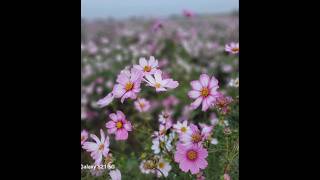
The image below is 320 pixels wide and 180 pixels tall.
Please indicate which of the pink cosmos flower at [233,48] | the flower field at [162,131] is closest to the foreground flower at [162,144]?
the flower field at [162,131]

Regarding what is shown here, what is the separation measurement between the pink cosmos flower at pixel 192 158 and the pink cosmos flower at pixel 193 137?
0.02 meters

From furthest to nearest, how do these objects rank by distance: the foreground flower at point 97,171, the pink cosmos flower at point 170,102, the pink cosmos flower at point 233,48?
the pink cosmos flower at point 170,102 < the pink cosmos flower at point 233,48 < the foreground flower at point 97,171

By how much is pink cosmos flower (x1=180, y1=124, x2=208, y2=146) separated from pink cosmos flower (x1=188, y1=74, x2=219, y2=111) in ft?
0.21

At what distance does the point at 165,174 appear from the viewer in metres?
1.61

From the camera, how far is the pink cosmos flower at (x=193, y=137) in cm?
146

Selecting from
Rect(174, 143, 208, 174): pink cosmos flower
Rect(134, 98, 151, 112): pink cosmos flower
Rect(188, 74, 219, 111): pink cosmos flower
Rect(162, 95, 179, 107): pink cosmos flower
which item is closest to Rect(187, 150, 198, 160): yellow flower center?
Rect(174, 143, 208, 174): pink cosmos flower

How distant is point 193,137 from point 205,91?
0.14 metres

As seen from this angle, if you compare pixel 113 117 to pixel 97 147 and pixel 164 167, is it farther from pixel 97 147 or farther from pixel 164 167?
pixel 164 167

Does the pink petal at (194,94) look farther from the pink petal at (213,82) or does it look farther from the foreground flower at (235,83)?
the foreground flower at (235,83)

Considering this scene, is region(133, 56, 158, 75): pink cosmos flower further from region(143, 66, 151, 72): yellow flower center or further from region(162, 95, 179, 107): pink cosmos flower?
region(162, 95, 179, 107): pink cosmos flower

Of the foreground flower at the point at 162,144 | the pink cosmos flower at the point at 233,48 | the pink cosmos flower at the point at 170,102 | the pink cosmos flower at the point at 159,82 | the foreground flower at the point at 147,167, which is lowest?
the pink cosmos flower at the point at 170,102
